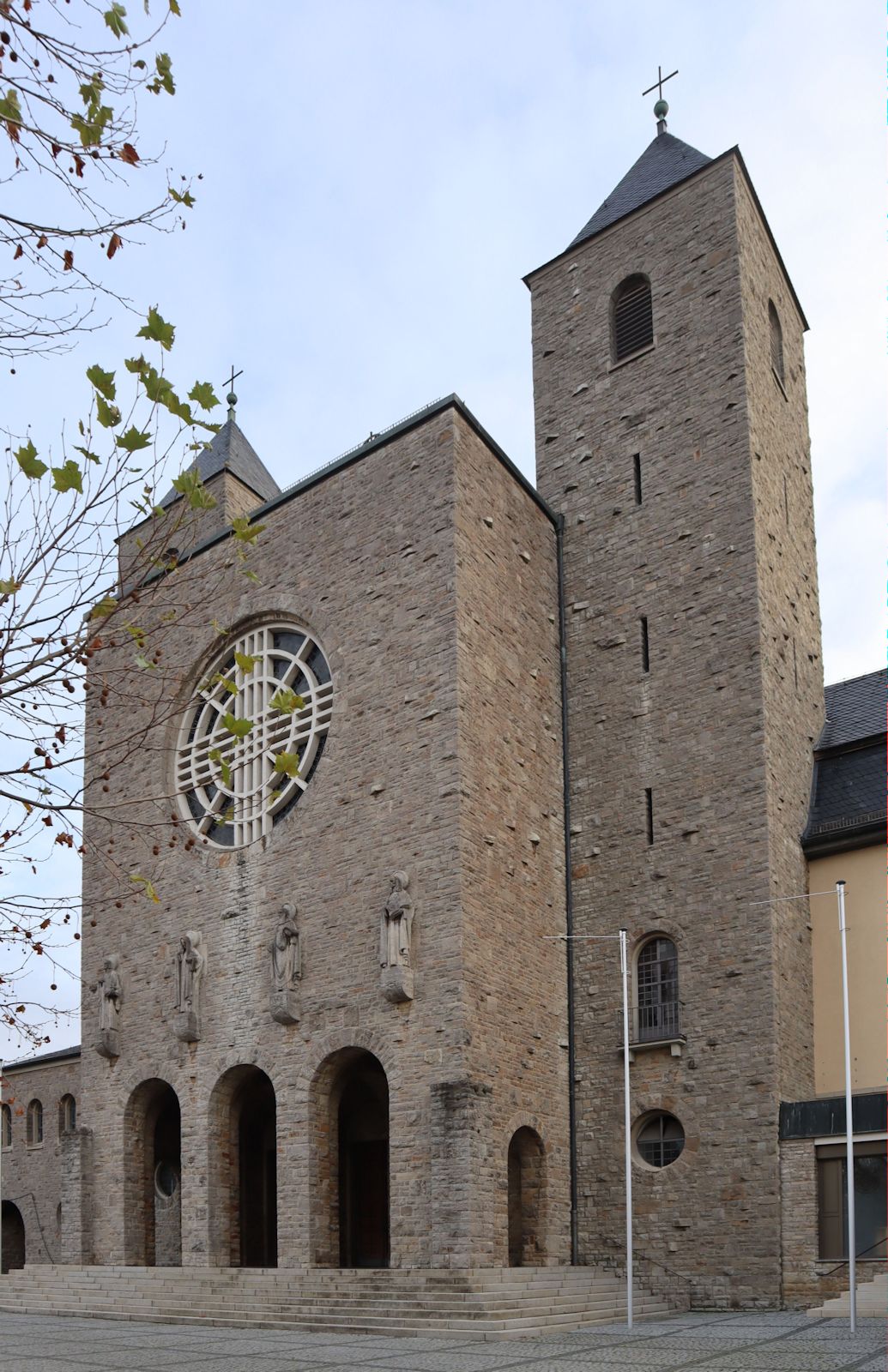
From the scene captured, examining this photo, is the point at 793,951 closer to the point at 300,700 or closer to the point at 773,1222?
A: the point at 773,1222

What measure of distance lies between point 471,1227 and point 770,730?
8576mm

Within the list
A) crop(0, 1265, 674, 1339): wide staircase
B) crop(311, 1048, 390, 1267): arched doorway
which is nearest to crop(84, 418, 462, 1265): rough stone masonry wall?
crop(0, 1265, 674, 1339): wide staircase

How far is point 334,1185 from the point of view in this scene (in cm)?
2028

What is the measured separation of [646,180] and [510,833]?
13.4 meters

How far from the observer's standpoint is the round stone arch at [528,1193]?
64.8 feet

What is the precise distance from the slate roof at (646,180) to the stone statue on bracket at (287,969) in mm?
14080

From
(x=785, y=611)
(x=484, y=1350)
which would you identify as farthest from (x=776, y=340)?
(x=484, y=1350)

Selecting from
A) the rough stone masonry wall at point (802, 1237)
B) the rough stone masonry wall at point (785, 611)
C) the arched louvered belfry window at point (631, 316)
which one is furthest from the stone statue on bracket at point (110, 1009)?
the arched louvered belfry window at point (631, 316)

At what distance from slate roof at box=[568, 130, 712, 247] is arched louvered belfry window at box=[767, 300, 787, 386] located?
9.75ft

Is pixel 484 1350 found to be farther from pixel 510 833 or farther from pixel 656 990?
pixel 510 833

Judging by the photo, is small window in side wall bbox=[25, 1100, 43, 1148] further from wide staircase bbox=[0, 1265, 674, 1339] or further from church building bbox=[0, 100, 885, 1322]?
wide staircase bbox=[0, 1265, 674, 1339]

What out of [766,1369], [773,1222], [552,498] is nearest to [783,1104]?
[773,1222]

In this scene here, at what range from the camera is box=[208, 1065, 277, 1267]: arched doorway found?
21328 millimetres

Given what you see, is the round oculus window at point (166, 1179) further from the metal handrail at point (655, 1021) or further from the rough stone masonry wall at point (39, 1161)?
the metal handrail at point (655, 1021)
